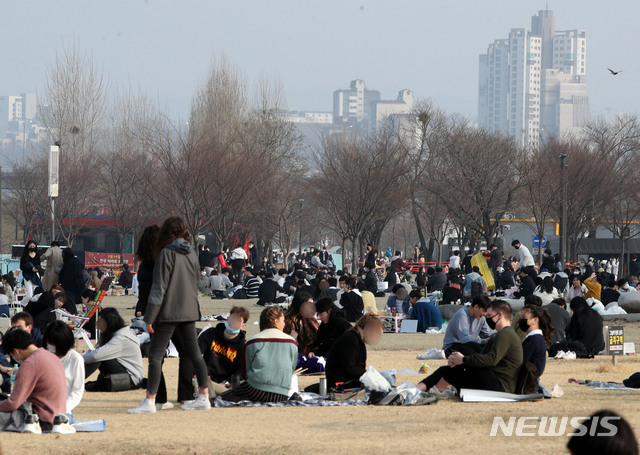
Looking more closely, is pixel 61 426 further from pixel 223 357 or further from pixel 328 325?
pixel 328 325

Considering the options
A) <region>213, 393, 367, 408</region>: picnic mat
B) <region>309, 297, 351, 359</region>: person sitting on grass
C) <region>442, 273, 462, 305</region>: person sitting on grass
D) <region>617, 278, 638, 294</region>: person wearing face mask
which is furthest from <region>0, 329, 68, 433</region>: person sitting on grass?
<region>617, 278, 638, 294</region>: person wearing face mask

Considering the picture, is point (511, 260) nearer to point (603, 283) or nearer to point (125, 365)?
point (603, 283)

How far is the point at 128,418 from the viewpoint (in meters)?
8.83

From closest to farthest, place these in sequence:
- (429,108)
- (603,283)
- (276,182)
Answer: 1. (603,283)
2. (276,182)
3. (429,108)

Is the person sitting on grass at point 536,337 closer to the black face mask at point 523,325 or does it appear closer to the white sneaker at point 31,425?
the black face mask at point 523,325

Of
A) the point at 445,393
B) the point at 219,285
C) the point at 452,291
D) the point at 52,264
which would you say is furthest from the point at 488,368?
the point at 219,285

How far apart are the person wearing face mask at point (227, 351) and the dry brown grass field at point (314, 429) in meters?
0.53

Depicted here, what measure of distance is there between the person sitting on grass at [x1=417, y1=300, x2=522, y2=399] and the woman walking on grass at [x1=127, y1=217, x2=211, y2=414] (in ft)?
8.21

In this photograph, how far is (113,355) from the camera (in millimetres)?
10969

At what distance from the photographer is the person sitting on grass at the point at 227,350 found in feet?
34.1

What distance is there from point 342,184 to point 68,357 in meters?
35.2

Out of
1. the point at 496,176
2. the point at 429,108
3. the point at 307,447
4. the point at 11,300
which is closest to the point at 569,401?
the point at 307,447

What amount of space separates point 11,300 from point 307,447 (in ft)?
57.9

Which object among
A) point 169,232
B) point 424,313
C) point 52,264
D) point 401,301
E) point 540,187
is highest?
point 540,187
